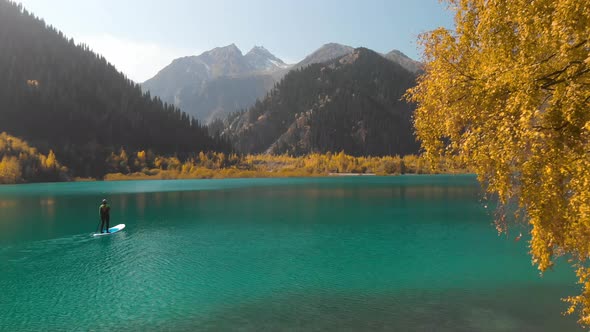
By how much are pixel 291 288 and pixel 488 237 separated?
3665 cm

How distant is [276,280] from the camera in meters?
31.6

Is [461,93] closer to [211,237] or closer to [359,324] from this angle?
[359,324]

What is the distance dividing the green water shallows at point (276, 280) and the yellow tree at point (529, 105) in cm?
977

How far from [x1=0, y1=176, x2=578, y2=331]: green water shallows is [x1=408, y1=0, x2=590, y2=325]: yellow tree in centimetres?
977

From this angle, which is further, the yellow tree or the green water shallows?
the green water shallows

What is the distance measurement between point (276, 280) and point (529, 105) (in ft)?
79.3

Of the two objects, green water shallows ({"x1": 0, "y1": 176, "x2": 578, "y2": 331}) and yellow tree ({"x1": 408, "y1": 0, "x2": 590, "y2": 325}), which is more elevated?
Result: yellow tree ({"x1": 408, "y1": 0, "x2": 590, "y2": 325})

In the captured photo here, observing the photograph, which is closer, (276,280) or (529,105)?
(529,105)

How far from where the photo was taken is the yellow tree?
12211 millimetres

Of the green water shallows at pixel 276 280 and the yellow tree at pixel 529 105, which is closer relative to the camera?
the yellow tree at pixel 529 105

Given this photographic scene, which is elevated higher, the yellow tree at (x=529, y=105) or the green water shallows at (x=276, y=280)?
the yellow tree at (x=529, y=105)

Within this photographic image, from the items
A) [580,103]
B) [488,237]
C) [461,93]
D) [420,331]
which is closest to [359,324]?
[420,331]

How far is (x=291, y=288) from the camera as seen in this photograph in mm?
29203

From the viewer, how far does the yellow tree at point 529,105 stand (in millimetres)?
12211
